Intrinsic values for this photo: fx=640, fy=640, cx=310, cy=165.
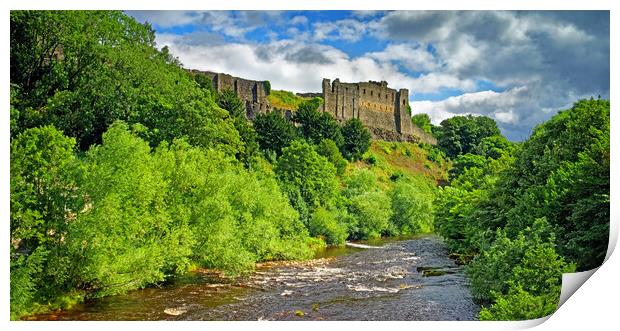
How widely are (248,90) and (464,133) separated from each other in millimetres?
19682

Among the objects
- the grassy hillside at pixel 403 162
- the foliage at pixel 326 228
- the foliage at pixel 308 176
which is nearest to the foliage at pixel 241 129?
the foliage at pixel 308 176

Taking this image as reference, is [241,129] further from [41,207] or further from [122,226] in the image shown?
[41,207]

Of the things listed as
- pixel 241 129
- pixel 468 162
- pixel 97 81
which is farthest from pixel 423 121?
pixel 97 81

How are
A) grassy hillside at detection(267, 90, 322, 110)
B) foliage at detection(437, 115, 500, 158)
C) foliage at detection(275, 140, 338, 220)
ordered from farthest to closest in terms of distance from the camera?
grassy hillside at detection(267, 90, 322, 110) → foliage at detection(437, 115, 500, 158) → foliage at detection(275, 140, 338, 220)

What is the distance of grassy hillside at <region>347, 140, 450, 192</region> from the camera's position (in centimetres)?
5868

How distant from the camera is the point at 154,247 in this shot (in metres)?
17.1

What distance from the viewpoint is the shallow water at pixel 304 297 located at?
15.6 m

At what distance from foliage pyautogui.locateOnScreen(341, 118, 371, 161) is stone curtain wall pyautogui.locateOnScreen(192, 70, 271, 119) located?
7.88m

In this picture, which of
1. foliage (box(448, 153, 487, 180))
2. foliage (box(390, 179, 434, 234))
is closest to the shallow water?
foliage (box(448, 153, 487, 180))

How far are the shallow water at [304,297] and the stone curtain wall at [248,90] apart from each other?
32.9 metres

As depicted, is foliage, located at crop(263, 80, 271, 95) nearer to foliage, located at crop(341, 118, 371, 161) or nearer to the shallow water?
foliage, located at crop(341, 118, 371, 161)
